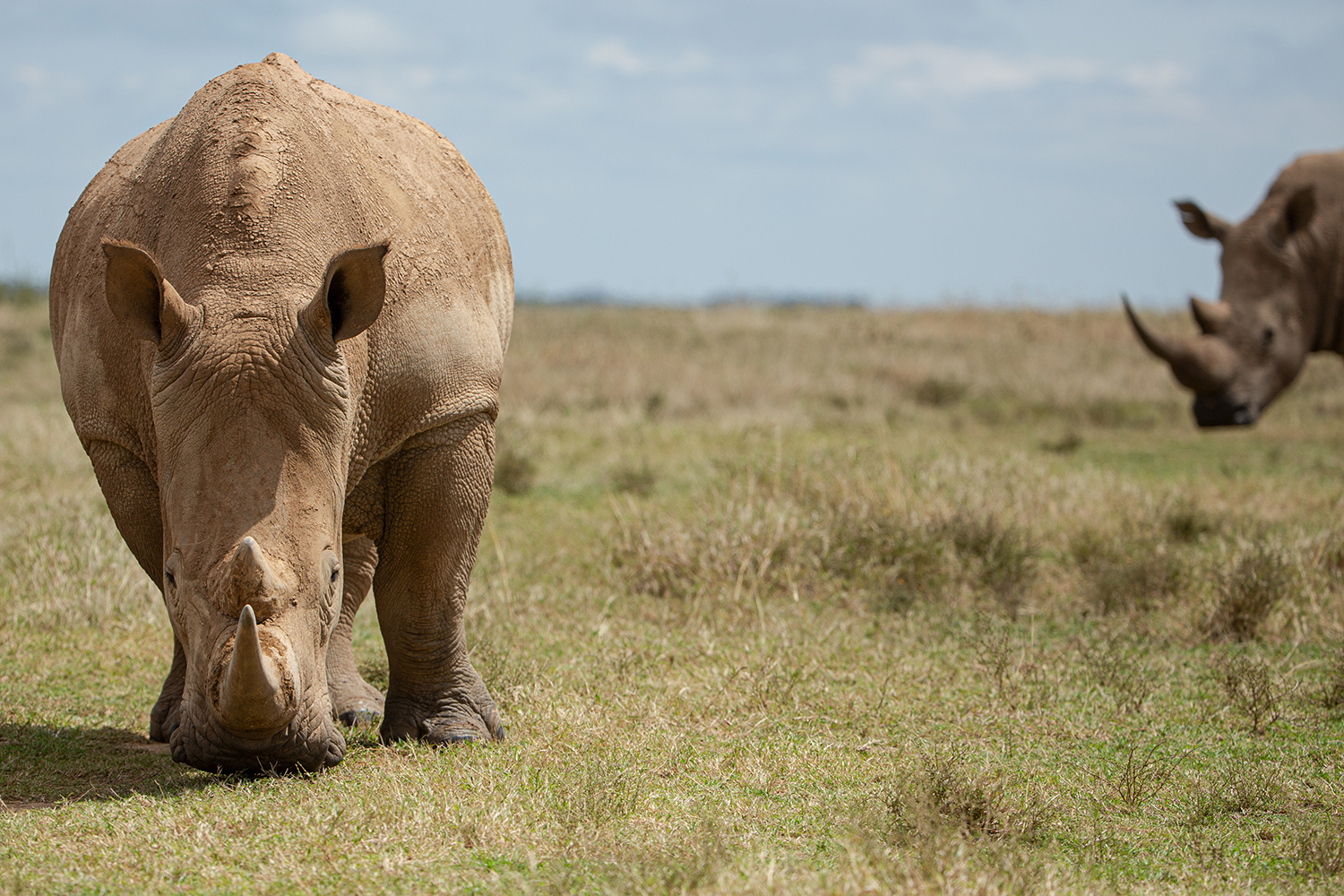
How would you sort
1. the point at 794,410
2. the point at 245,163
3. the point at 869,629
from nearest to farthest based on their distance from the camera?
the point at 245,163, the point at 869,629, the point at 794,410

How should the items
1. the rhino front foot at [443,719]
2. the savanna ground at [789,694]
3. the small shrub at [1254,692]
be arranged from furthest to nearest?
the small shrub at [1254,692]
the rhino front foot at [443,719]
the savanna ground at [789,694]

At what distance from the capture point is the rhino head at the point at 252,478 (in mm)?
3223

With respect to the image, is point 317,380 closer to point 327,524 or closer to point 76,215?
point 327,524

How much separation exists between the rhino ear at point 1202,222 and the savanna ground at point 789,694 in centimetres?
189

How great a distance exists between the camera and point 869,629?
628cm

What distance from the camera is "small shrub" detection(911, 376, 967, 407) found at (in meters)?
16.8

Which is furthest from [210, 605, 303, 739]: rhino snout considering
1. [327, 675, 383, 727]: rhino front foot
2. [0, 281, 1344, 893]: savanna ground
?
[327, 675, 383, 727]: rhino front foot

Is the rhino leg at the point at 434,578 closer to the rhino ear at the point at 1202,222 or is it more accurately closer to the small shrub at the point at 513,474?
the small shrub at the point at 513,474

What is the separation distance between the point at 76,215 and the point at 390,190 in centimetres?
123

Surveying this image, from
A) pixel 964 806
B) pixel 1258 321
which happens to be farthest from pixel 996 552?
pixel 964 806

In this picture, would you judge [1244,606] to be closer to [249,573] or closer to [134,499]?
[249,573]

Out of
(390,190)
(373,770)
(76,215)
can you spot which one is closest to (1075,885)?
(373,770)

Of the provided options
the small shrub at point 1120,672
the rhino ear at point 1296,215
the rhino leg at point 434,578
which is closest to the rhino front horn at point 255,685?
the rhino leg at point 434,578

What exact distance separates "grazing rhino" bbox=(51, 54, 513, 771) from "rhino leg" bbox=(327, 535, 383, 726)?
0.04m
